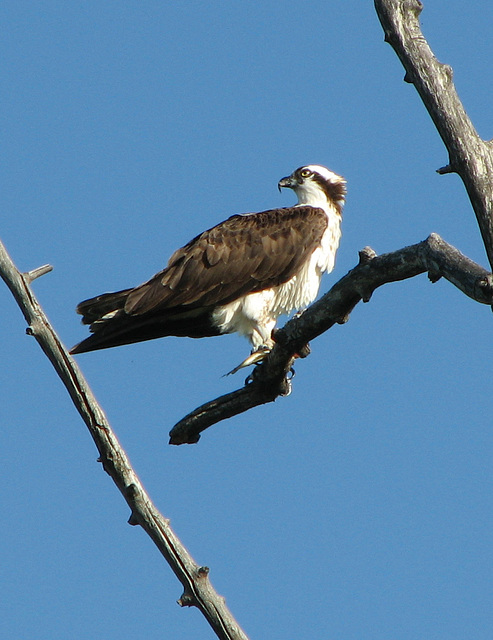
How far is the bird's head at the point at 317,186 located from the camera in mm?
9062

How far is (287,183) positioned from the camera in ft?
30.6

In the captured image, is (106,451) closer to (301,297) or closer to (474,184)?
(474,184)

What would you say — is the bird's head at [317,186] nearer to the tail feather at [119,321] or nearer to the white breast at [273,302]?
the white breast at [273,302]

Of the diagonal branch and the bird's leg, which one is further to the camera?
the bird's leg

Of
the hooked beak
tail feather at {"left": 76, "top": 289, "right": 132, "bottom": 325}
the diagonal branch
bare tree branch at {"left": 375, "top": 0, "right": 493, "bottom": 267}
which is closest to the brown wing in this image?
tail feather at {"left": 76, "top": 289, "right": 132, "bottom": 325}

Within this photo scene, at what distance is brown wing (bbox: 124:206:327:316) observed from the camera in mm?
7906

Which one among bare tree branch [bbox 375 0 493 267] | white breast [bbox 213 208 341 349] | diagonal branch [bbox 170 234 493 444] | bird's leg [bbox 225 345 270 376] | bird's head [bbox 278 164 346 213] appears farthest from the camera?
bird's head [bbox 278 164 346 213]

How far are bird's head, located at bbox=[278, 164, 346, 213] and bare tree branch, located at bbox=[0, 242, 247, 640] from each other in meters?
4.54

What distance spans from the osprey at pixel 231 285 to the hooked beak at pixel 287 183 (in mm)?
759

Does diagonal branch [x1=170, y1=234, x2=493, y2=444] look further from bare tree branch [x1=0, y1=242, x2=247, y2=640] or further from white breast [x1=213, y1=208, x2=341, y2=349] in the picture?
bare tree branch [x1=0, y1=242, x2=247, y2=640]

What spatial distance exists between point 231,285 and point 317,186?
1751 millimetres

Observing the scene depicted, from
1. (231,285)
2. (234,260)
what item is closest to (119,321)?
(231,285)

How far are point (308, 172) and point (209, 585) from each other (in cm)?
532

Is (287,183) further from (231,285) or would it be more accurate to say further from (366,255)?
(366,255)
